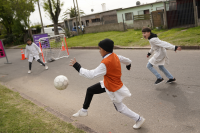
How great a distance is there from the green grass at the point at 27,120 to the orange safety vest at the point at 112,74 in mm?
1030

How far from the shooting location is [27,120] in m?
3.97

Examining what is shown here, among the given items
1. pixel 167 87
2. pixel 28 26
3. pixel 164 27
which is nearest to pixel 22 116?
pixel 167 87

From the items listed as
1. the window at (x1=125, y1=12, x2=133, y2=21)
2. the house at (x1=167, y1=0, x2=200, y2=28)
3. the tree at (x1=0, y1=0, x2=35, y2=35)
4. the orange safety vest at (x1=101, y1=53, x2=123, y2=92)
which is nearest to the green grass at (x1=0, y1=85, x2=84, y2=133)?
the orange safety vest at (x1=101, y1=53, x2=123, y2=92)

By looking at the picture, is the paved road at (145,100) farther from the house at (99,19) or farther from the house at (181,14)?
the house at (99,19)

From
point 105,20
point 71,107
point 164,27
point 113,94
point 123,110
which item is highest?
point 105,20

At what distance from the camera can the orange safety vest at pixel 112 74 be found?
3072 millimetres

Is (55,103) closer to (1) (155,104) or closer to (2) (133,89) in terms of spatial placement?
(2) (133,89)

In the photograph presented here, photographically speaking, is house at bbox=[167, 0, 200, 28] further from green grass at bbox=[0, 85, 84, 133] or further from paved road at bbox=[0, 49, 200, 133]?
green grass at bbox=[0, 85, 84, 133]

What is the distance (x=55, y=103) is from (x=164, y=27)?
1370 centimetres

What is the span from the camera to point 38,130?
354 cm

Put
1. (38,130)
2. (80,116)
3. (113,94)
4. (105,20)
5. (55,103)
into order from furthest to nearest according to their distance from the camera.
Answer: (105,20)
(55,103)
(80,116)
(38,130)
(113,94)

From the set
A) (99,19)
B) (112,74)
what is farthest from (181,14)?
(99,19)

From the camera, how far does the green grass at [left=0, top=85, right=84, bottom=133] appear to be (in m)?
3.57

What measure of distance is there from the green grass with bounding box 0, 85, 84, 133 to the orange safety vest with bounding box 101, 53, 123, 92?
1.03 m
